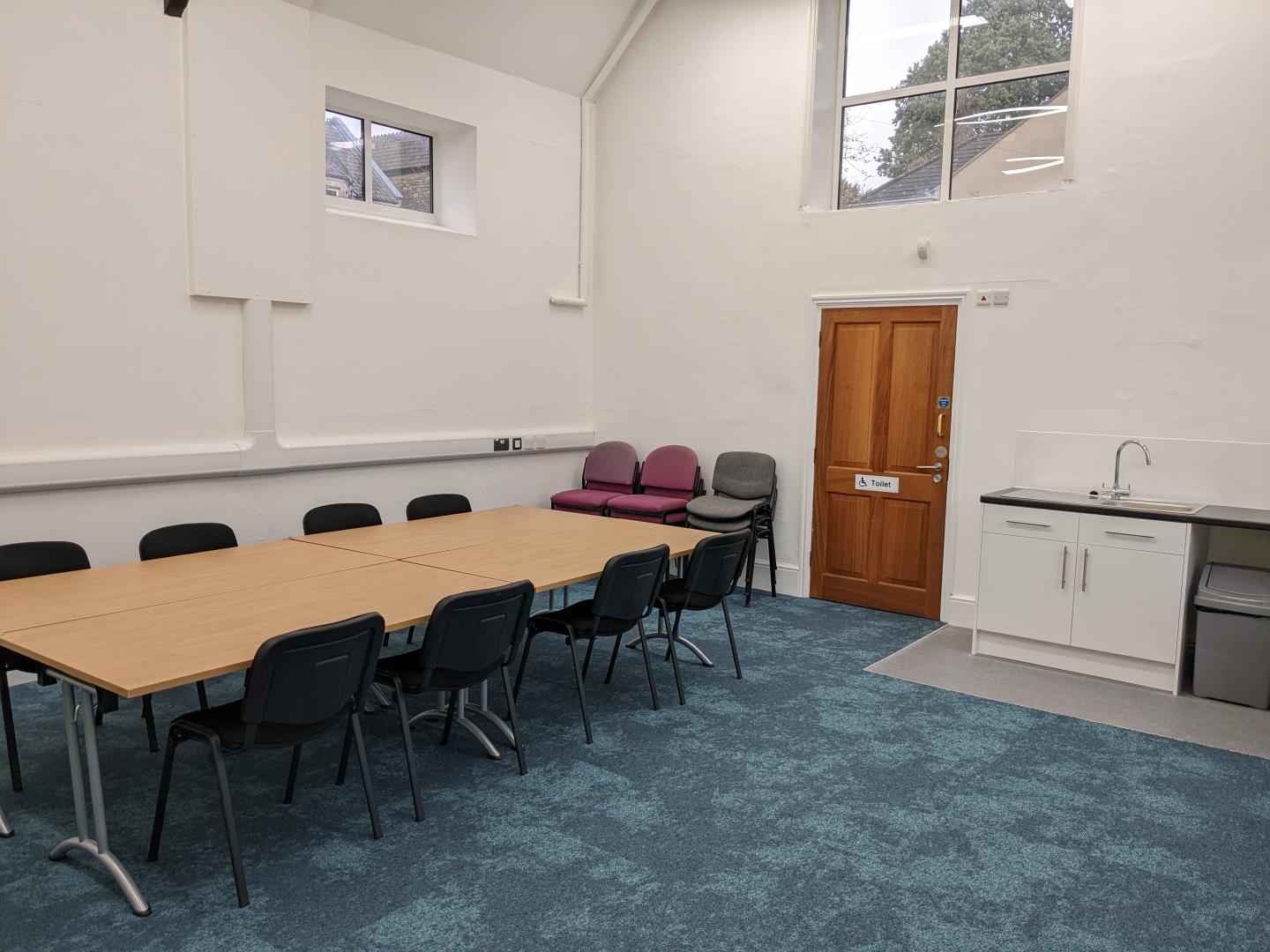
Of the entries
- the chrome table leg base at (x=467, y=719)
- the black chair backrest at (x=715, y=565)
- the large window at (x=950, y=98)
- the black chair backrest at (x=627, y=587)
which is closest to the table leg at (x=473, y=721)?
the chrome table leg base at (x=467, y=719)

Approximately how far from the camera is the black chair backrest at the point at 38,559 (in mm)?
3664

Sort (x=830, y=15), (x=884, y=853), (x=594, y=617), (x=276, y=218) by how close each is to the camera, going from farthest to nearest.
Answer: (x=830, y=15), (x=276, y=218), (x=594, y=617), (x=884, y=853)

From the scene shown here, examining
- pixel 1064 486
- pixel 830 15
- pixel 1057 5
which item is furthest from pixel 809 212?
pixel 1064 486

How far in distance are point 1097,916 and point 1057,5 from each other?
509 cm

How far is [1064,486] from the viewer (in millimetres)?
5523

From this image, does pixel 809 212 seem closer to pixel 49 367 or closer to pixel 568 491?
pixel 568 491

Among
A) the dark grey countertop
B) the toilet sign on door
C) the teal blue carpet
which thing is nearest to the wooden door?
the toilet sign on door

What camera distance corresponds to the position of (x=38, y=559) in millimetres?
3758

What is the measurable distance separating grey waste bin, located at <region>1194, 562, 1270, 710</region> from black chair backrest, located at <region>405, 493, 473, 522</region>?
397cm

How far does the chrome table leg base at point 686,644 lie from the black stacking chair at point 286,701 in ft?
7.70

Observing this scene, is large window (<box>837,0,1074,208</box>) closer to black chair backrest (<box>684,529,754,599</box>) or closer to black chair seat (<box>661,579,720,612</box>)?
black chair backrest (<box>684,529,754,599</box>)

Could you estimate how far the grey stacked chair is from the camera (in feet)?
21.0

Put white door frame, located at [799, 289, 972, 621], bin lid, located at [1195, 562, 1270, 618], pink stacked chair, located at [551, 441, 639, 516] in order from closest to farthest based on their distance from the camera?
bin lid, located at [1195, 562, 1270, 618] < white door frame, located at [799, 289, 972, 621] < pink stacked chair, located at [551, 441, 639, 516]

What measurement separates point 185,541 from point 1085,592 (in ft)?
14.7
